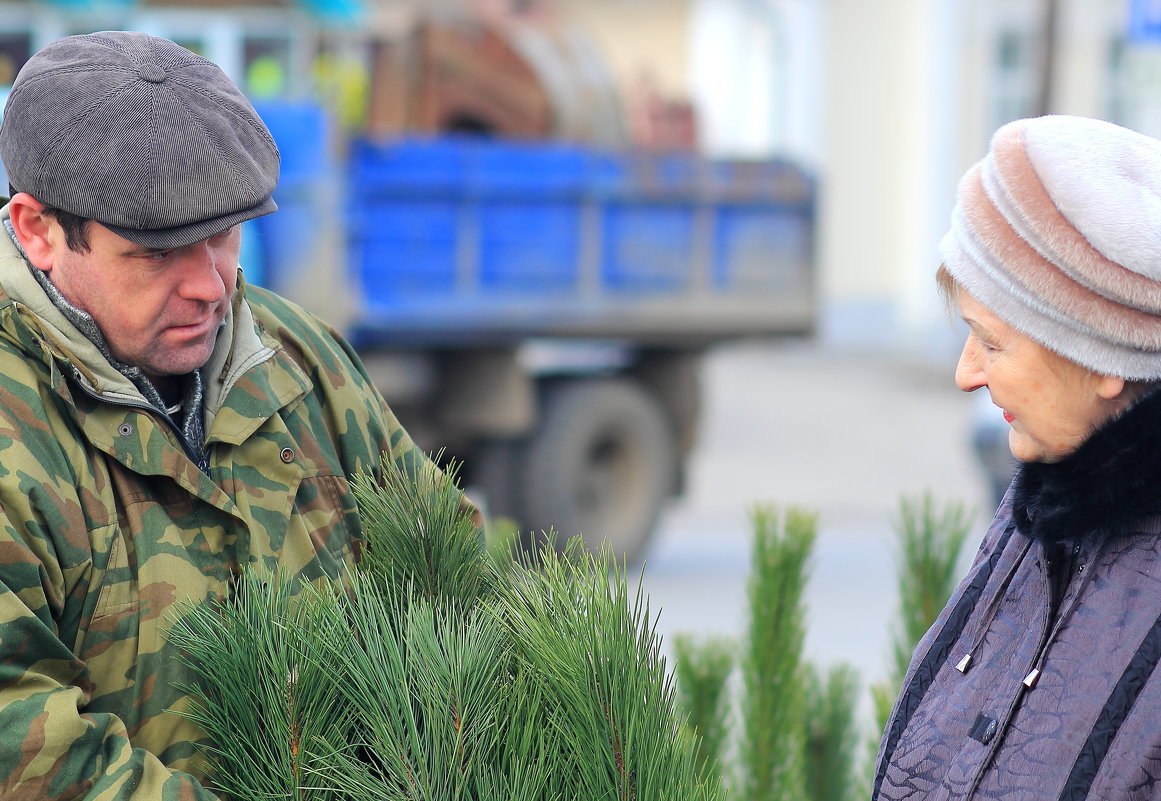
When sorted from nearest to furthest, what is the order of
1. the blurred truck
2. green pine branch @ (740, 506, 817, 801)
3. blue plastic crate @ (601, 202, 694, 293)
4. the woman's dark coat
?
the woman's dark coat < green pine branch @ (740, 506, 817, 801) < the blurred truck < blue plastic crate @ (601, 202, 694, 293)

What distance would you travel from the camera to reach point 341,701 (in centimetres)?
130

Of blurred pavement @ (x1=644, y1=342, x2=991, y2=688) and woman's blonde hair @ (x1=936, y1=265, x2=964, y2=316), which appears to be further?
blurred pavement @ (x1=644, y1=342, x2=991, y2=688)

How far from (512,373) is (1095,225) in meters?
5.54

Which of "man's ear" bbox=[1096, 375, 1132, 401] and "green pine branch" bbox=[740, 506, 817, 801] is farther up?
"man's ear" bbox=[1096, 375, 1132, 401]

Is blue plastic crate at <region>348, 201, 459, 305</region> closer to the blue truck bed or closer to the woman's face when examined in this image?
the blue truck bed

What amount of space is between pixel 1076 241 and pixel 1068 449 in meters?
0.22

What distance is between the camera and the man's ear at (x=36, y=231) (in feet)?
5.01

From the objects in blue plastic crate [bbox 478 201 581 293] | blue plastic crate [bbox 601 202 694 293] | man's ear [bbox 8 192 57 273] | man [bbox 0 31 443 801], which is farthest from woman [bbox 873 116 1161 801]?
blue plastic crate [bbox 601 202 694 293]

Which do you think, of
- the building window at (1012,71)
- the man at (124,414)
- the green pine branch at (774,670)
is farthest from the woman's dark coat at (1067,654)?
the building window at (1012,71)

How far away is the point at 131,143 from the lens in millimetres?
1433

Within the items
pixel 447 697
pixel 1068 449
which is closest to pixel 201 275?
pixel 447 697

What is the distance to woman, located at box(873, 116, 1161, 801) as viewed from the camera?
138 centimetres

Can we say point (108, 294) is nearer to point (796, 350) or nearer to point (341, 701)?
point (341, 701)

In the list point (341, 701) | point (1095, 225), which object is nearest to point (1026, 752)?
point (1095, 225)
